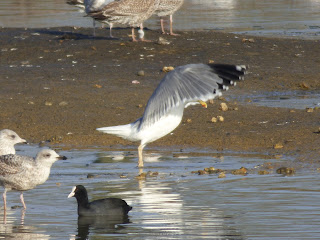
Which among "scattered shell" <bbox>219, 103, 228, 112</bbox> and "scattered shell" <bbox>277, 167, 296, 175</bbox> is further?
"scattered shell" <bbox>219, 103, 228, 112</bbox>

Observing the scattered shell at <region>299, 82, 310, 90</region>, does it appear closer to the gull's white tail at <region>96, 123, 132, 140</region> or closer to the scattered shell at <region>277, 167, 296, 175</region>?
the scattered shell at <region>277, 167, 296, 175</region>

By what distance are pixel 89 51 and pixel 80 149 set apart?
7.08 meters

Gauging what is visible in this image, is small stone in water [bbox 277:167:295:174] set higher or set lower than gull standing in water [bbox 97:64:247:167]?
lower

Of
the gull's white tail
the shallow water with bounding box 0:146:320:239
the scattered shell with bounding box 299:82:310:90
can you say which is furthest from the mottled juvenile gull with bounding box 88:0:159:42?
the gull's white tail

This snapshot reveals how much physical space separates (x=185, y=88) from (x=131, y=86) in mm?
6420

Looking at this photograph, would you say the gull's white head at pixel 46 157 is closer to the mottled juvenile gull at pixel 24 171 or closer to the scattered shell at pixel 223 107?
the mottled juvenile gull at pixel 24 171

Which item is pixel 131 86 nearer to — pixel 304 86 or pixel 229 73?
pixel 304 86

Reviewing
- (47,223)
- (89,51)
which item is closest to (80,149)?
(47,223)

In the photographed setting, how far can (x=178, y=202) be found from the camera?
8.18 m

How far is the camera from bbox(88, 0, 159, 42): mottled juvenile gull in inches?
738

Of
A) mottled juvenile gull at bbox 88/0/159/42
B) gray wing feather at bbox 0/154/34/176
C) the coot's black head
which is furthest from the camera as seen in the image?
mottled juvenile gull at bbox 88/0/159/42

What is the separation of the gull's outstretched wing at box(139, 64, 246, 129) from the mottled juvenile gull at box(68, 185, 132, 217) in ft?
5.27

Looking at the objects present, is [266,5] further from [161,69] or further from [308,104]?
[308,104]

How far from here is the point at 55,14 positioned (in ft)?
98.8
